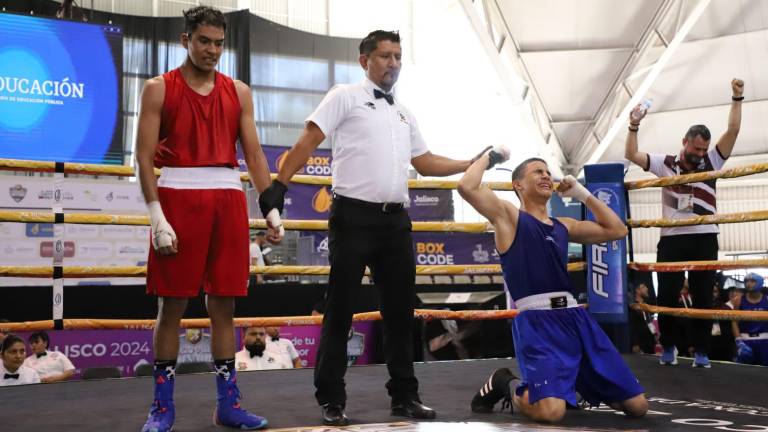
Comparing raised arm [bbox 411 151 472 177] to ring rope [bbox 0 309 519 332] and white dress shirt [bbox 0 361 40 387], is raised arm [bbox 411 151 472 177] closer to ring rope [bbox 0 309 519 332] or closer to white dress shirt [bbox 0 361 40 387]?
ring rope [bbox 0 309 519 332]

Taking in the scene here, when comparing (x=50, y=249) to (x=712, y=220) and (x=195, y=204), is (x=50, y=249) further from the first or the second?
(x=712, y=220)

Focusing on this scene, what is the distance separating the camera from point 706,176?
141 inches

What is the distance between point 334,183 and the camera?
267 centimetres

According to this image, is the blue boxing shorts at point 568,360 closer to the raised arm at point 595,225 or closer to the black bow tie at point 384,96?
the raised arm at point 595,225

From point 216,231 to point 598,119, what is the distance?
1199 cm

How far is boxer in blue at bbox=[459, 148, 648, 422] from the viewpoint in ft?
8.18

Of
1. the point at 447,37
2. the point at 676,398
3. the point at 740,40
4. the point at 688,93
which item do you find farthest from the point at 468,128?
the point at 676,398

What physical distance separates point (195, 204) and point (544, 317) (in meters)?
1.23

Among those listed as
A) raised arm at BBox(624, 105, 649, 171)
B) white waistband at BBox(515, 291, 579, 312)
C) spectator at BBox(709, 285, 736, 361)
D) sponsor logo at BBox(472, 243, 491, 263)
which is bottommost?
spectator at BBox(709, 285, 736, 361)

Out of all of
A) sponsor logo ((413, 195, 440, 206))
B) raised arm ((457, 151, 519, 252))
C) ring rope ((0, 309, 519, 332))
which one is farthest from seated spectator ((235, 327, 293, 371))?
sponsor logo ((413, 195, 440, 206))

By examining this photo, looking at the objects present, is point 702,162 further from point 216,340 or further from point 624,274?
point 216,340

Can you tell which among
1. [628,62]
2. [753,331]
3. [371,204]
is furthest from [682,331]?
[628,62]

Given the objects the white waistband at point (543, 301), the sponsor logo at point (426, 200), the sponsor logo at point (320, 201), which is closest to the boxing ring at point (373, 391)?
the white waistband at point (543, 301)

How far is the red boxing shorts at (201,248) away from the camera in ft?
7.44
